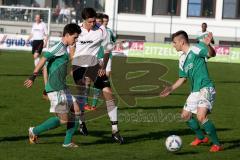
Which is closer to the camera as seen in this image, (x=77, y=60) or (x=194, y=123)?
(x=194, y=123)

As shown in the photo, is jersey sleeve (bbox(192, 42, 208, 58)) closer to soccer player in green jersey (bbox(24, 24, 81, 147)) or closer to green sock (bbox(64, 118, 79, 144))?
soccer player in green jersey (bbox(24, 24, 81, 147))

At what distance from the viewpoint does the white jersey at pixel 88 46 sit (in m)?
12.9

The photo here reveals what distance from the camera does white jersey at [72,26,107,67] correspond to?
12867 millimetres

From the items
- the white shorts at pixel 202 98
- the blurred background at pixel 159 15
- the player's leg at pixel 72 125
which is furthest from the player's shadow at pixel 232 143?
the blurred background at pixel 159 15

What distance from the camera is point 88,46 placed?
13.0 metres

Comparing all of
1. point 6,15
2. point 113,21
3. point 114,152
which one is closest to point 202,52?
point 114,152

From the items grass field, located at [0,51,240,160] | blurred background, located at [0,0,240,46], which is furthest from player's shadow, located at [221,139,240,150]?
blurred background, located at [0,0,240,46]

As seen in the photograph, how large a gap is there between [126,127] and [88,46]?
Answer: 2.06 meters

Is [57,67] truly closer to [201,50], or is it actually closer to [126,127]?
[201,50]

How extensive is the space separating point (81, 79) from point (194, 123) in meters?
2.55

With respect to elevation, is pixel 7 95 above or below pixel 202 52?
below

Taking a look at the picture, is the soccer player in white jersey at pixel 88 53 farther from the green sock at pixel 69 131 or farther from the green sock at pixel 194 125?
Result: the green sock at pixel 194 125

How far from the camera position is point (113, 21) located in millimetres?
56219

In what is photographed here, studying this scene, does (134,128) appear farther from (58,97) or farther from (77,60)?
(58,97)
